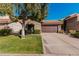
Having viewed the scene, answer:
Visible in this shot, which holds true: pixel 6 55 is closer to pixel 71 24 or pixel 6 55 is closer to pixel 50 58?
pixel 50 58

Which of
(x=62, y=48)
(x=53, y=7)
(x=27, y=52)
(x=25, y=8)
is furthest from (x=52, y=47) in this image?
(x=25, y=8)

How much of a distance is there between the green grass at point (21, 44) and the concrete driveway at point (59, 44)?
0.36 m

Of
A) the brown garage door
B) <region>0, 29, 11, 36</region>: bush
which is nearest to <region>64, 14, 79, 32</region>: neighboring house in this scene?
the brown garage door

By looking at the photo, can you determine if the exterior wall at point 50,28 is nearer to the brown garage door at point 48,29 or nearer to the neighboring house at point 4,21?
the brown garage door at point 48,29

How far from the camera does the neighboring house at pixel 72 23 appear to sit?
11.2 meters

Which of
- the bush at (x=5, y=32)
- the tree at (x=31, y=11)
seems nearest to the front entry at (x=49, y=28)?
the tree at (x=31, y=11)

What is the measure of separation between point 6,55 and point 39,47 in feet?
6.14

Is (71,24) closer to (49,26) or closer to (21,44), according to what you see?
(49,26)

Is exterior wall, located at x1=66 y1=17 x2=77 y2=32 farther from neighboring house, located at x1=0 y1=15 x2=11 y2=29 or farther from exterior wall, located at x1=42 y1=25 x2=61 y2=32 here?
neighboring house, located at x1=0 y1=15 x2=11 y2=29

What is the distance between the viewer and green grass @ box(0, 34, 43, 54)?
10492 mm

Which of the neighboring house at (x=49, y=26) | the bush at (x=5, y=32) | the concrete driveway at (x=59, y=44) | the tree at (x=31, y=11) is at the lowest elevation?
the concrete driveway at (x=59, y=44)

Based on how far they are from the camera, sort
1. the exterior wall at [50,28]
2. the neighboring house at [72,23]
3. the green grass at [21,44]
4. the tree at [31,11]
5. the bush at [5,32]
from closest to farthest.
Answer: the green grass at [21,44], the neighboring house at [72,23], the tree at [31,11], the bush at [5,32], the exterior wall at [50,28]

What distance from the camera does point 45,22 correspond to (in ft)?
40.4

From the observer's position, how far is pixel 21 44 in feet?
36.3
